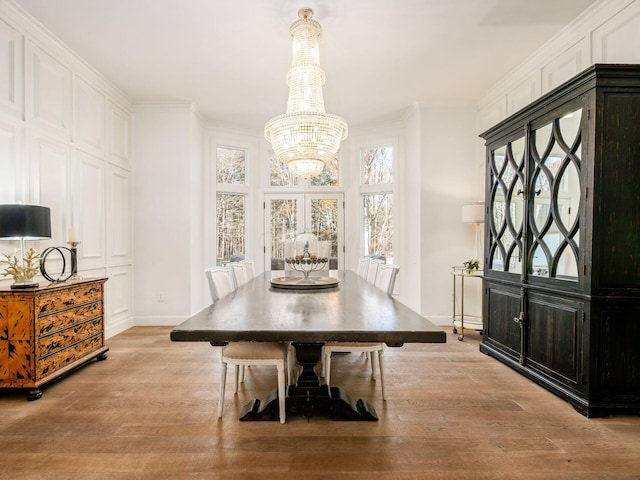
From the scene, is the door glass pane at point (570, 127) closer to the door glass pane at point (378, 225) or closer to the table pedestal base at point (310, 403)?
the table pedestal base at point (310, 403)

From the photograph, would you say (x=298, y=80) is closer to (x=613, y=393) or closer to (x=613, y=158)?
(x=613, y=158)

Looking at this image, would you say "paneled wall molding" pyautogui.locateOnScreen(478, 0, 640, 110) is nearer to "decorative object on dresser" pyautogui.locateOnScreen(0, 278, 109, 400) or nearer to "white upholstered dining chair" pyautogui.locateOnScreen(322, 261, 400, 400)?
"white upholstered dining chair" pyautogui.locateOnScreen(322, 261, 400, 400)

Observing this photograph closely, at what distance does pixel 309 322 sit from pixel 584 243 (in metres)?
2.00

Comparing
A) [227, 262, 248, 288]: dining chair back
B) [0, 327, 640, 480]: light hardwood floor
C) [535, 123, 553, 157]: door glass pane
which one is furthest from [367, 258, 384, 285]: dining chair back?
[535, 123, 553, 157]: door glass pane

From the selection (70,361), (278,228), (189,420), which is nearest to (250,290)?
(189,420)

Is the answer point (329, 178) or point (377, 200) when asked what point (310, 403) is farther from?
point (329, 178)

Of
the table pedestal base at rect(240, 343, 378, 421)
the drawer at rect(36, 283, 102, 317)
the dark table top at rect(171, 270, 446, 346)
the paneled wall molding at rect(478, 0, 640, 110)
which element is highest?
the paneled wall molding at rect(478, 0, 640, 110)

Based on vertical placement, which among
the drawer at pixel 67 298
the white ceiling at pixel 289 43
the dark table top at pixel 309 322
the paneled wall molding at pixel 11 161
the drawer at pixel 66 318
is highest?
the white ceiling at pixel 289 43

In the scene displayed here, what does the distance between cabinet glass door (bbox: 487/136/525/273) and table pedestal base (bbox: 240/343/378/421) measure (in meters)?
1.94

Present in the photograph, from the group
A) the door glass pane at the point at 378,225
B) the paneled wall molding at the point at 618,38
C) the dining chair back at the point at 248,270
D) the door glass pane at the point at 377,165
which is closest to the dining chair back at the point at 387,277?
the dining chair back at the point at 248,270

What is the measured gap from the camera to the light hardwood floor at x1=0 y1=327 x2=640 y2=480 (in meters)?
1.79

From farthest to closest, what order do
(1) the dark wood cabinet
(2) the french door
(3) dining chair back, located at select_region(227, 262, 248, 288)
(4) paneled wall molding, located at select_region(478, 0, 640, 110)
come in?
(2) the french door
(3) dining chair back, located at select_region(227, 262, 248, 288)
(4) paneled wall molding, located at select_region(478, 0, 640, 110)
(1) the dark wood cabinet

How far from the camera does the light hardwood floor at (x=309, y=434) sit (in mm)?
1788

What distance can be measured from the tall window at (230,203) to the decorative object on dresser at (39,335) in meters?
2.75
